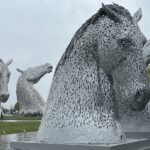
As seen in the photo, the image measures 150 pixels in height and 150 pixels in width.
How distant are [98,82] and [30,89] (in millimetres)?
27571

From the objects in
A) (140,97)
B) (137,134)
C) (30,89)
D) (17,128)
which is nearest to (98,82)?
(140,97)

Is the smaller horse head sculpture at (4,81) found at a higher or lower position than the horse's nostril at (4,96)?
higher

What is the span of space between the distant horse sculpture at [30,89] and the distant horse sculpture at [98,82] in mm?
26768

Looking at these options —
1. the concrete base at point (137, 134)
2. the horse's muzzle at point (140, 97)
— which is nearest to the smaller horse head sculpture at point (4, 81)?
the concrete base at point (137, 134)

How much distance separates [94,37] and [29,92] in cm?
2743

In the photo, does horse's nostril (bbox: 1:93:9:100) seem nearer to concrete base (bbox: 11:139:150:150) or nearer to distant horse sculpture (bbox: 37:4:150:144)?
concrete base (bbox: 11:139:150:150)

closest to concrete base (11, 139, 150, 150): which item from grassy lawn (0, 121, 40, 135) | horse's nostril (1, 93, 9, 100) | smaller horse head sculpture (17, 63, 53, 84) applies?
grassy lawn (0, 121, 40, 135)

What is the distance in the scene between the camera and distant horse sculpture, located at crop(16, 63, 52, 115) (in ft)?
105

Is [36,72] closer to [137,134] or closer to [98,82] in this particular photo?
[137,134]

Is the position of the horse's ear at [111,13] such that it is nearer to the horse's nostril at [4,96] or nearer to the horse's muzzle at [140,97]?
the horse's muzzle at [140,97]

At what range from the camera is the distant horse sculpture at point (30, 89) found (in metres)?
32.0

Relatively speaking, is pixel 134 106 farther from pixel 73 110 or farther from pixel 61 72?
pixel 61 72

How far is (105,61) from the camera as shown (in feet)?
16.2

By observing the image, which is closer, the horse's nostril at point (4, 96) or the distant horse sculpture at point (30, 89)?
the horse's nostril at point (4, 96)
